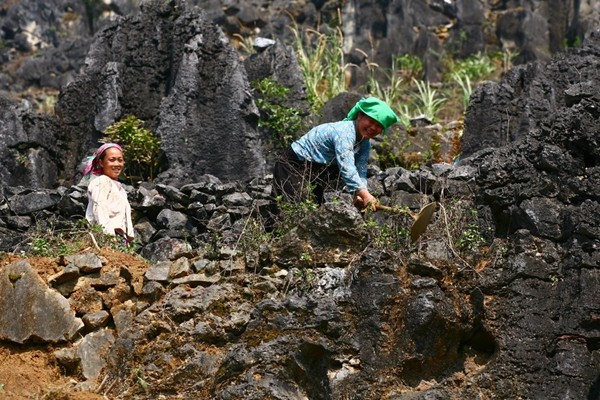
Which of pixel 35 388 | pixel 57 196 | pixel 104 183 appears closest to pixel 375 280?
pixel 35 388

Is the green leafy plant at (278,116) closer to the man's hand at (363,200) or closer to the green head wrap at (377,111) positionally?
the green head wrap at (377,111)

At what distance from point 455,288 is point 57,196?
5091 millimetres

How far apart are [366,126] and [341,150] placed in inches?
12.1

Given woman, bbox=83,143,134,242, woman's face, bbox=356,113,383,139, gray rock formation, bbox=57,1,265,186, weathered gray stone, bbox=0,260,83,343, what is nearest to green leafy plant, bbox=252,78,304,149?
gray rock formation, bbox=57,1,265,186

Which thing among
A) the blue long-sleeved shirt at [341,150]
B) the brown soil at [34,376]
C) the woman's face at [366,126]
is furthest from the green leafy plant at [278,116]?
the brown soil at [34,376]

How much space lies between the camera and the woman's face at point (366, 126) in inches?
413

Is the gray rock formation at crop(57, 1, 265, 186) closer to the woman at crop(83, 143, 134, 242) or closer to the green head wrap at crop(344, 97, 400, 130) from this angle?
the woman at crop(83, 143, 134, 242)

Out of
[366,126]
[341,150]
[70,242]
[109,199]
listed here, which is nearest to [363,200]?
[341,150]

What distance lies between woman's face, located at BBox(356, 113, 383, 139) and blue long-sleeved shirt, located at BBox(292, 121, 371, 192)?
2.1 inches

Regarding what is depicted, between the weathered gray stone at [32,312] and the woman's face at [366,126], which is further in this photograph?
the woman's face at [366,126]

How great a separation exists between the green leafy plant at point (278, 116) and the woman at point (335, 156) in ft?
10.2

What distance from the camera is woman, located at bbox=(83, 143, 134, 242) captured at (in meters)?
11.1

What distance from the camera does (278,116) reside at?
14.2 meters

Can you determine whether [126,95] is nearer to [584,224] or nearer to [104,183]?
[104,183]
